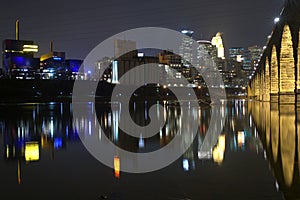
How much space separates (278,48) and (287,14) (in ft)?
24.5

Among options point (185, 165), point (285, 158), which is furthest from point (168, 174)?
point (285, 158)

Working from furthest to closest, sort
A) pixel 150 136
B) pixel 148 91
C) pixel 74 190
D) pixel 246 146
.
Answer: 1. pixel 148 91
2. pixel 150 136
3. pixel 246 146
4. pixel 74 190

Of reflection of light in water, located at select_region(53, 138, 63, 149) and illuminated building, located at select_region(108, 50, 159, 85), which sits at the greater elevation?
illuminated building, located at select_region(108, 50, 159, 85)

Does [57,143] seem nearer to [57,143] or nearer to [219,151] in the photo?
[57,143]

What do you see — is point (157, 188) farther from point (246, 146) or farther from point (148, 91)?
point (148, 91)

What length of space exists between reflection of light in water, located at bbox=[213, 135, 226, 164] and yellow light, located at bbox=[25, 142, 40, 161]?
3685mm

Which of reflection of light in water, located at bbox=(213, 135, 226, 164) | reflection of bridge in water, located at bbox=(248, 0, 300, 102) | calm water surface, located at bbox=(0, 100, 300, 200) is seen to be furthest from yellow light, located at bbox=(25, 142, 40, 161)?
reflection of bridge in water, located at bbox=(248, 0, 300, 102)

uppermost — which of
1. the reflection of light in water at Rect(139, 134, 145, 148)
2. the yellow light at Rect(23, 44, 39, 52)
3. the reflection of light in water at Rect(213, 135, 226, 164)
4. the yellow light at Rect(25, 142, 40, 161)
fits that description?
the yellow light at Rect(23, 44, 39, 52)

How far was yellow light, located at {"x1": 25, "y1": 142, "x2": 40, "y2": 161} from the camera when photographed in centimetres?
793

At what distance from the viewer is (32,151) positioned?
888 cm

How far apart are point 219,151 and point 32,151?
433 cm

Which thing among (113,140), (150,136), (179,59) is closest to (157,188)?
(113,140)

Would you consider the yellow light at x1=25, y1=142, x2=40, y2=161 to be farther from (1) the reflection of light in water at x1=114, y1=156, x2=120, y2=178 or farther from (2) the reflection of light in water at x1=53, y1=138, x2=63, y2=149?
(1) the reflection of light in water at x1=114, y1=156, x2=120, y2=178

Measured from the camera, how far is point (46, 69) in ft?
503
